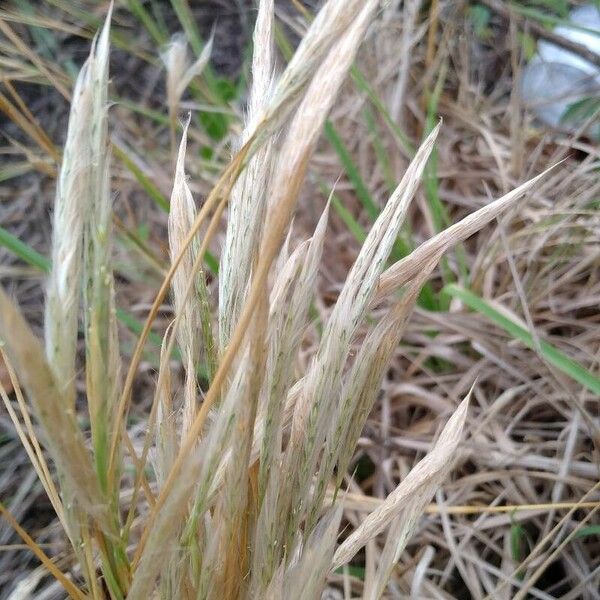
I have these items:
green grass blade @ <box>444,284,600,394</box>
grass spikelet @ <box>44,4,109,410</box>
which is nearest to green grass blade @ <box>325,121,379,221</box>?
green grass blade @ <box>444,284,600,394</box>

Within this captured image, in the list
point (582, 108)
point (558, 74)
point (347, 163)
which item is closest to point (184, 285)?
point (347, 163)

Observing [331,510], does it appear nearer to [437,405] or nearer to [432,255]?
[432,255]

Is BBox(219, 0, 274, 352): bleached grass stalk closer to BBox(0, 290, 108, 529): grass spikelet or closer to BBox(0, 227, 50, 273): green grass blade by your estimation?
BBox(0, 290, 108, 529): grass spikelet

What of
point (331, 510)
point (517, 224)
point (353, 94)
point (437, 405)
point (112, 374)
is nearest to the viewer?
point (112, 374)

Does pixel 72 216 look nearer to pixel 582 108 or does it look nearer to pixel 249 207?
pixel 249 207

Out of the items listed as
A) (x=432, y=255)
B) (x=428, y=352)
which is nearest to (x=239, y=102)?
(x=428, y=352)

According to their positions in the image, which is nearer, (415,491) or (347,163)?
(415,491)

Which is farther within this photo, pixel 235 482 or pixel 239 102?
pixel 239 102
